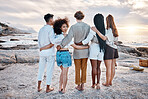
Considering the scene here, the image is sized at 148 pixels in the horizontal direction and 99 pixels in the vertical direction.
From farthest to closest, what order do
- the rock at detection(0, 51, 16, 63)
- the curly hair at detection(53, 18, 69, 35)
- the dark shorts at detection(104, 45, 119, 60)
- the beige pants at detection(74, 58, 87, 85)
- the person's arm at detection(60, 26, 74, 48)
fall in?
the rock at detection(0, 51, 16, 63), the dark shorts at detection(104, 45, 119, 60), the beige pants at detection(74, 58, 87, 85), the curly hair at detection(53, 18, 69, 35), the person's arm at detection(60, 26, 74, 48)

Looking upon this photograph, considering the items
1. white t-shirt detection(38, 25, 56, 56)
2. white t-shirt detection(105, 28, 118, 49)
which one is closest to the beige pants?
white t-shirt detection(38, 25, 56, 56)

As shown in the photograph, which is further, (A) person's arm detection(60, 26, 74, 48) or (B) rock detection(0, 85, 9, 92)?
(B) rock detection(0, 85, 9, 92)

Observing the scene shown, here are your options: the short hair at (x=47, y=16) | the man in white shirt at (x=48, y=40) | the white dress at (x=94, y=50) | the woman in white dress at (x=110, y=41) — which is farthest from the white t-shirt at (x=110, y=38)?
the short hair at (x=47, y=16)

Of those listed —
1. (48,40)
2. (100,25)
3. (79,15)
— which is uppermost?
(79,15)

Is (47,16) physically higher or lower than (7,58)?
higher

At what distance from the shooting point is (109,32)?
3.84 metres

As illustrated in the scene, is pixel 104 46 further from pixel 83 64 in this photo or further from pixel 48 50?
pixel 48 50

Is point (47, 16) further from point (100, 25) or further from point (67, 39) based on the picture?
point (100, 25)

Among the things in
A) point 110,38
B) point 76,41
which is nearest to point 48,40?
point 76,41

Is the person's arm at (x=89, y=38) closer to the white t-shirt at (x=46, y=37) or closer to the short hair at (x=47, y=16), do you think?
the white t-shirt at (x=46, y=37)

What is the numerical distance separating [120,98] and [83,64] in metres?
1.31

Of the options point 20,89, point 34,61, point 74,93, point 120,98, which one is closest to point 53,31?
point 74,93

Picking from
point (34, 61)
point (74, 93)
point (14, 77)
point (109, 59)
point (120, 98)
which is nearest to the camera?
point (120, 98)

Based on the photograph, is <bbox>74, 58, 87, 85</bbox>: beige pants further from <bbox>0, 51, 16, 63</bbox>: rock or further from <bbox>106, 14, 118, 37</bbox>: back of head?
<bbox>0, 51, 16, 63</bbox>: rock
